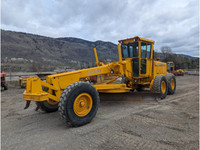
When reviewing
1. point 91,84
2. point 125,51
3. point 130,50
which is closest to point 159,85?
point 130,50

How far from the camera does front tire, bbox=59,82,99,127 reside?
326 centimetres

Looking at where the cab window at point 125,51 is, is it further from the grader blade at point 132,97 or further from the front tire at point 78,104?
the front tire at point 78,104

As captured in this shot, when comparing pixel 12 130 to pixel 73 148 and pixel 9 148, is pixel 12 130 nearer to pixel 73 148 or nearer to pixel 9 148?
pixel 9 148

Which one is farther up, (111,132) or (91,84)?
(91,84)

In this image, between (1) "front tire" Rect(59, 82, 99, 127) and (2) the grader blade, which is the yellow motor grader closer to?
(1) "front tire" Rect(59, 82, 99, 127)

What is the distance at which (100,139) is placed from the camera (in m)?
2.86

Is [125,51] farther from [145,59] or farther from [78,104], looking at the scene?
[78,104]

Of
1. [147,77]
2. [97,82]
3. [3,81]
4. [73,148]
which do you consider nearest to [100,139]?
[73,148]

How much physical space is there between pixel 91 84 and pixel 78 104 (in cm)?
66

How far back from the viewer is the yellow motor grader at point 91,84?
3.38 m

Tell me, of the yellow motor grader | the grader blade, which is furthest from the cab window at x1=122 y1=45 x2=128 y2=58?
the grader blade

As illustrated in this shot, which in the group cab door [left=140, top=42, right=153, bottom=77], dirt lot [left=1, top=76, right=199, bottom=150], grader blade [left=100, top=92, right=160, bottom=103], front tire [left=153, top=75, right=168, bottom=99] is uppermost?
cab door [left=140, top=42, right=153, bottom=77]

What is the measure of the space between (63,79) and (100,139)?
1.89m

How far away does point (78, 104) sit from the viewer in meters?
3.55
